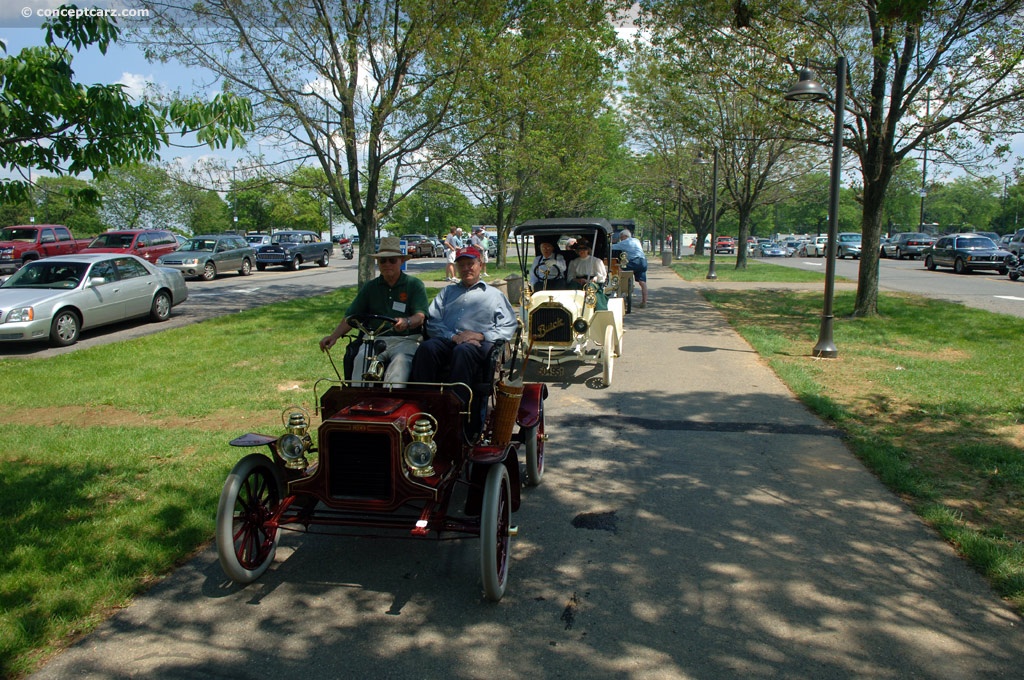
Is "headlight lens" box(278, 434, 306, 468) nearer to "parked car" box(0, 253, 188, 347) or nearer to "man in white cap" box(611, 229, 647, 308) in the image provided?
"parked car" box(0, 253, 188, 347)

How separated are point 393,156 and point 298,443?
12.0 m

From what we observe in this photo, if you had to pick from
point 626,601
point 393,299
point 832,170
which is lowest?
point 626,601

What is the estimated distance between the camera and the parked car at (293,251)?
33031 mm

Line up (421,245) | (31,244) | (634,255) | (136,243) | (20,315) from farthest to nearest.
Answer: (421,245) → (136,243) → (31,244) → (634,255) → (20,315)

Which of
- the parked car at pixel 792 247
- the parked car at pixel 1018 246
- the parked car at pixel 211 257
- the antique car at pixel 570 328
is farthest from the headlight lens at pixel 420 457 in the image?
the parked car at pixel 792 247

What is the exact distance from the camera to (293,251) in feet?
110

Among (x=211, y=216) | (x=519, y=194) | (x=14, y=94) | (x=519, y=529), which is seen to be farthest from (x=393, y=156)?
(x=211, y=216)

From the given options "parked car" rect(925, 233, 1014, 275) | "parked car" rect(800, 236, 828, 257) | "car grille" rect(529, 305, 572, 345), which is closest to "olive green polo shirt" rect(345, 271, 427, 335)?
"car grille" rect(529, 305, 572, 345)

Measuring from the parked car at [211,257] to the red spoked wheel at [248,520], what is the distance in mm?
23911

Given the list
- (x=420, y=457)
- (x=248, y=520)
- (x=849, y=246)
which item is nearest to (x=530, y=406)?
(x=420, y=457)

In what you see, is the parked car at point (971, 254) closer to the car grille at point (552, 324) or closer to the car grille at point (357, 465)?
the car grille at point (552, 324)

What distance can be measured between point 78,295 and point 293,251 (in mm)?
20679

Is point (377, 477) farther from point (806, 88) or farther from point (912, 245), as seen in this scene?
point (912, 245)

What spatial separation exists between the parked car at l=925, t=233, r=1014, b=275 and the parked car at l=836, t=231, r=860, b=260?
14.8 metres
